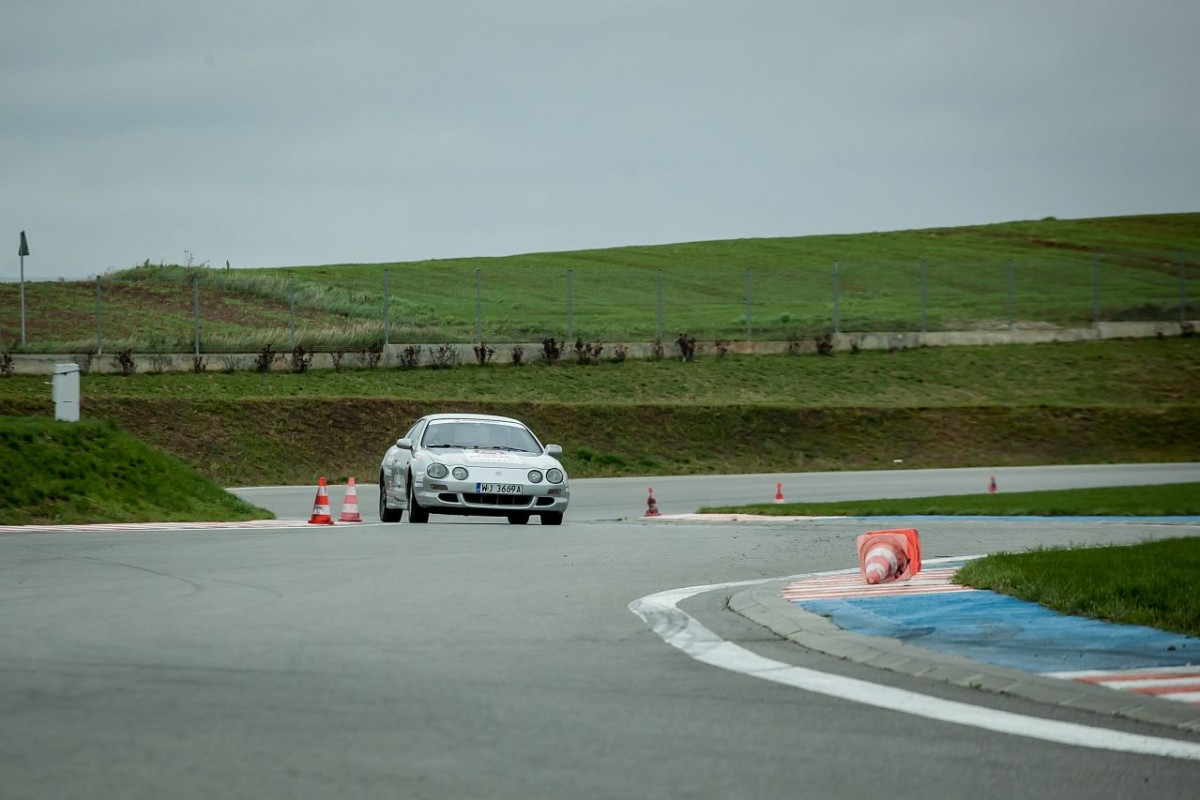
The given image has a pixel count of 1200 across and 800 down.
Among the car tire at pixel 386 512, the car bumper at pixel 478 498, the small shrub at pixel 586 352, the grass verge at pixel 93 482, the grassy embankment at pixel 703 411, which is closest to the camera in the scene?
the grass verge at pixel 93 482

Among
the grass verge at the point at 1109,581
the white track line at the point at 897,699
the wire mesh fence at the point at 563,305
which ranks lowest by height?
the white track line at the point at 897,699

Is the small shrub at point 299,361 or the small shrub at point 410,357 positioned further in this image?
the small shrub at point 410,357

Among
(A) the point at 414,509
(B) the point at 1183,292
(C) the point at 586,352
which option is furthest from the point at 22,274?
(B) the point at 1183,292

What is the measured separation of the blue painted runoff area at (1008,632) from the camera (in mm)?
8289

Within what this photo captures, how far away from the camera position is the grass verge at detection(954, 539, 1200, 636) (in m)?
9.80

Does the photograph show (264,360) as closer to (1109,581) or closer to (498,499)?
(498,499)

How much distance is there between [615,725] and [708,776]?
962 mm

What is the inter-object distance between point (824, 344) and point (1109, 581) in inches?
1620

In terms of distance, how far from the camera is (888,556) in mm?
12156

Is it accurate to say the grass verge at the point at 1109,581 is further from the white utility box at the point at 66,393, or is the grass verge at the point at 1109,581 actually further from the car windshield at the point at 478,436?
the white utility box at the point at 66,393

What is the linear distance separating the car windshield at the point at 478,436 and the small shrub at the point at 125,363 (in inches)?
836

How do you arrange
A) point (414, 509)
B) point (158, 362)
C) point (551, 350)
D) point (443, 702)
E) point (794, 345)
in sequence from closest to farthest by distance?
point (443, 702), point (414, 509), point (158, 362), point (551, 350), point (794, 345)

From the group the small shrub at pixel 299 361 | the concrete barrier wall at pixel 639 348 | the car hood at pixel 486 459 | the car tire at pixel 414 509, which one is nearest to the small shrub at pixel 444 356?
the concrete barrier wall at pixel 639 348

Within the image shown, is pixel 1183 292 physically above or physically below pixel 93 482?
above
